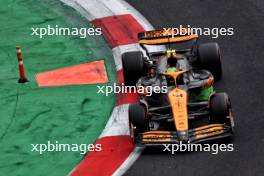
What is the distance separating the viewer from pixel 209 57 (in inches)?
504

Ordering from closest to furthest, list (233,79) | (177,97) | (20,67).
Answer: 1. (177,97)
2. (233,79)
3. (20,67)

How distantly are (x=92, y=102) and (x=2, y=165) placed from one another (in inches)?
82.2

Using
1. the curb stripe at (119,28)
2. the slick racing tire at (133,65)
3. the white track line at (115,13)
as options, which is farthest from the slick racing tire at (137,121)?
the curb stripe at (119,28)

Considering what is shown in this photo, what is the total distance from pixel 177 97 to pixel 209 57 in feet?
4.80

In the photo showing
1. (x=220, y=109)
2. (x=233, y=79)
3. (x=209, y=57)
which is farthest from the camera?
(x=233, y=79)

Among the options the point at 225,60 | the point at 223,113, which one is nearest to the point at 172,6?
the point at 225,60

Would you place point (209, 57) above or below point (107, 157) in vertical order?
above

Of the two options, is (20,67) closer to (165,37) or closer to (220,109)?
(165,37)

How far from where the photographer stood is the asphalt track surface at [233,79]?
1084cm

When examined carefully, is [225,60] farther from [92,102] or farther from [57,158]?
[57,158]

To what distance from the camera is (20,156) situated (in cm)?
1162

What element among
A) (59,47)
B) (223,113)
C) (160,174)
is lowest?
(160,174)

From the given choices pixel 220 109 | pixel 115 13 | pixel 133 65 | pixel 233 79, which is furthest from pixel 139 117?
pixel 115 13

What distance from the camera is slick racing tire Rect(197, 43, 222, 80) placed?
42.0ft
